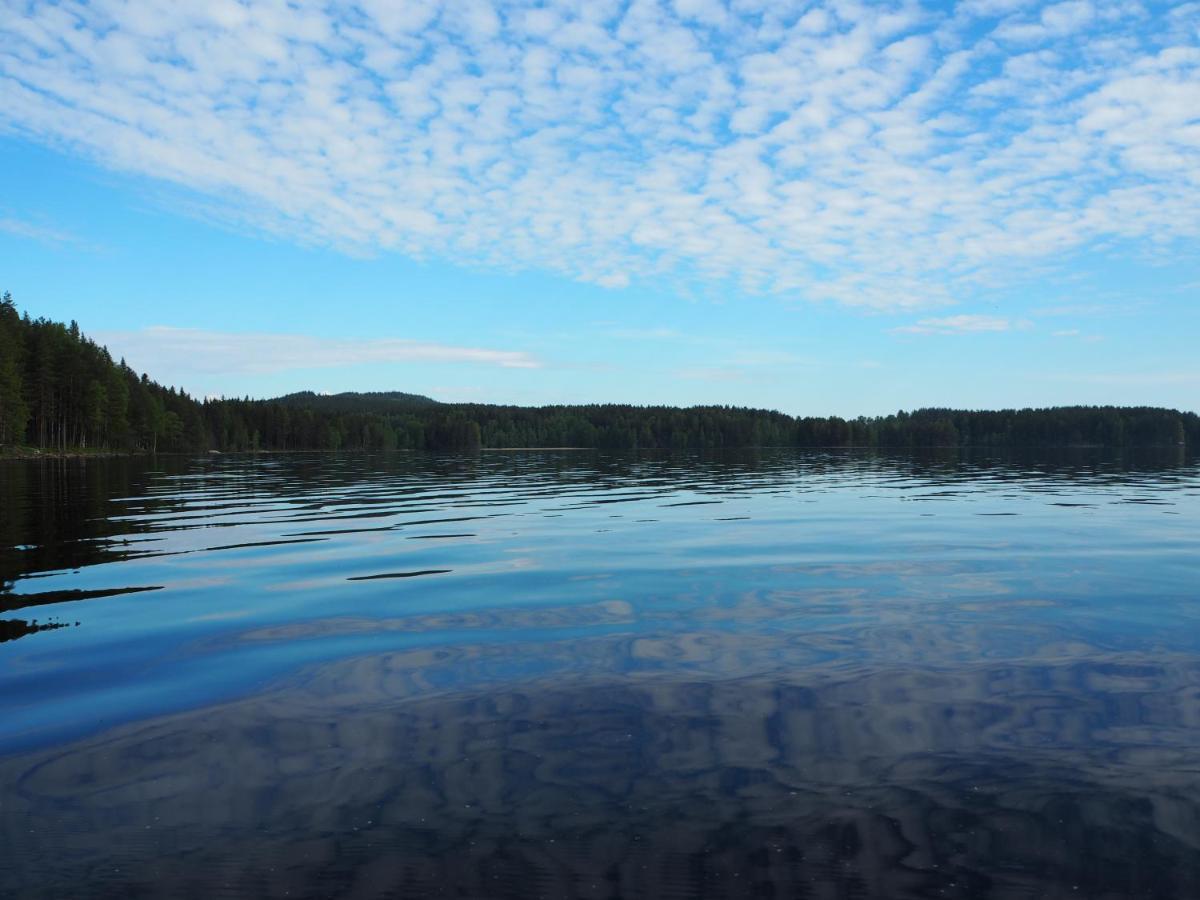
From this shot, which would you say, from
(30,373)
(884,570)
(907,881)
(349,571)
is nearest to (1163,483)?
(884,570)

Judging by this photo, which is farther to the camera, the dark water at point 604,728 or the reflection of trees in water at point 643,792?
the dark water at point 604,728

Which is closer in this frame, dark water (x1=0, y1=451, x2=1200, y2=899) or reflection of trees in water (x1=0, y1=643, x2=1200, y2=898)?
reflection of trees in water (x1=0, y1=643, x2=1200, y2=898)

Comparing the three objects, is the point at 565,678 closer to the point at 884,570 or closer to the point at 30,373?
the point at 884,570

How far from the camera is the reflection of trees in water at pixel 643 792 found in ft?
17.3

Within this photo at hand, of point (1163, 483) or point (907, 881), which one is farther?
point (1163, 483)

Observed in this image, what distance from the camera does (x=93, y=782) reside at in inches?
269

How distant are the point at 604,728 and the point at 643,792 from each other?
1.54m

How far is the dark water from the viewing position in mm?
5402

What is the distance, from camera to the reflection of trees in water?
527cm

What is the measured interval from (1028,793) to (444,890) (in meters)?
4.75

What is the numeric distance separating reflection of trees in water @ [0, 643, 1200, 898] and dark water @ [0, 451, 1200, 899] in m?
0.03

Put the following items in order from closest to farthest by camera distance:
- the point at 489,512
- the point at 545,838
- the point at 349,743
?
the point at 545,838, the point at 349,743, the point at 489,512

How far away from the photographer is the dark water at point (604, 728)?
5.40 m

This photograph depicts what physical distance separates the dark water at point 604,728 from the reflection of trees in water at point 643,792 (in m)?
0.03
